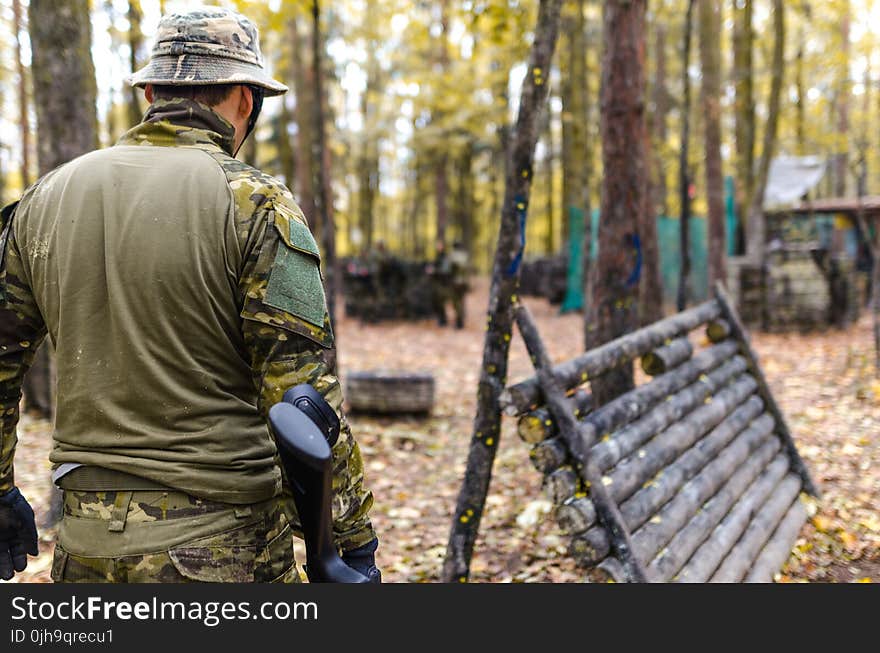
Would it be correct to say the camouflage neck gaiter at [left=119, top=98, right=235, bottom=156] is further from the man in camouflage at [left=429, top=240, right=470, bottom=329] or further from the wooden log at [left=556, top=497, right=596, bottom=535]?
the man in camouflage at [left=429, top=240, right=470, bottom=329]

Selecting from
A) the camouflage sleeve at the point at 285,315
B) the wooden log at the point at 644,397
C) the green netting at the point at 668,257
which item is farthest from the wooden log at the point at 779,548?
the green netting at the point at 668,257

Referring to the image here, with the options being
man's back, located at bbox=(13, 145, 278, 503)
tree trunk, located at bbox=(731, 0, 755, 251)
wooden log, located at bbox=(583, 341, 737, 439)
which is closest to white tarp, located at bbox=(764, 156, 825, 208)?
tree trunk, located at bbox=(731, 0, 755, 251)

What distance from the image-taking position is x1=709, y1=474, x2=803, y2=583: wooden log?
157 inches

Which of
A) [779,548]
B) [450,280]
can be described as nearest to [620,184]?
[779,548]

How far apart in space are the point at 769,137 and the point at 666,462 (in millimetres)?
10568

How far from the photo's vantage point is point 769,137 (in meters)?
12.7

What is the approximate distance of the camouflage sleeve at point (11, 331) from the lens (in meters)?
1.99

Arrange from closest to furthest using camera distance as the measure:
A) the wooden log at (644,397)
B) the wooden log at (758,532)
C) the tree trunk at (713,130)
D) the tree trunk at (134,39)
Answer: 1. the wooden log at (644,397)
2. the wooden log at (758,532)
3. the tree trunk at (134,39)
4. the tree trunk at (713,130)

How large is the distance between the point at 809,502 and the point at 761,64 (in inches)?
1020

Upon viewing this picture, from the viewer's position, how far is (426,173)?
31.9 metres

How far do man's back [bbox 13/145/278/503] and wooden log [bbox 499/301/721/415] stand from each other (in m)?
1.72

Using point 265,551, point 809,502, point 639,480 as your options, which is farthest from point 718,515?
point 265,551

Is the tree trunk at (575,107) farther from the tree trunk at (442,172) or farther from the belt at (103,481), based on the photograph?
the belt at (103,481)

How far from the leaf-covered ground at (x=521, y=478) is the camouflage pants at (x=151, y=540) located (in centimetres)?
267
